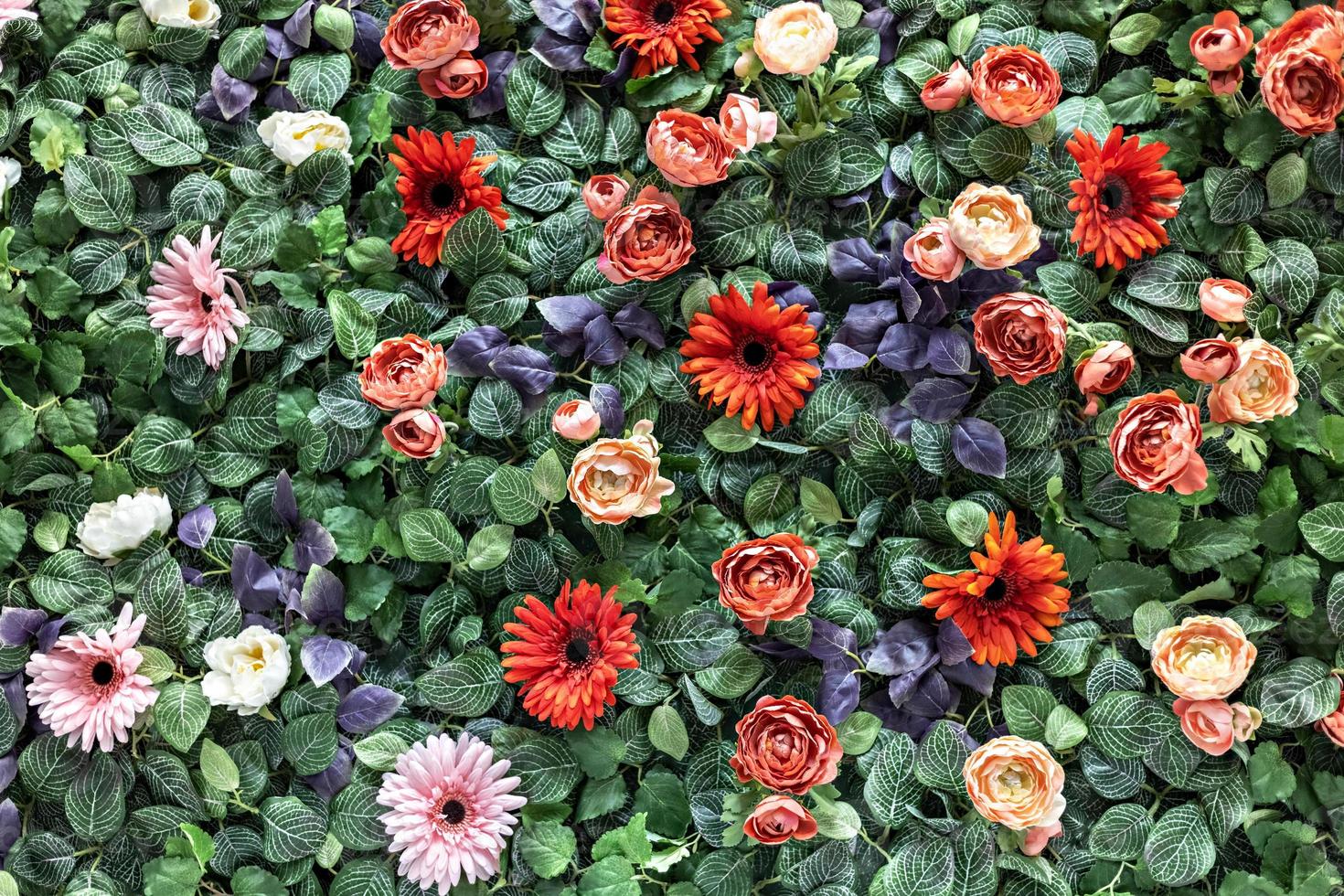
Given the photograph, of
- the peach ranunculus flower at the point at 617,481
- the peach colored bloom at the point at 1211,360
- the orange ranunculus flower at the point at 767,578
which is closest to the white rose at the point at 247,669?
the peach ranunculus flower at the point at 617,481

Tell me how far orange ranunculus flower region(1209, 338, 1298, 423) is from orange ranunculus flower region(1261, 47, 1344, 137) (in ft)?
0.81

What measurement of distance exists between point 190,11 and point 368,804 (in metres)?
0.99

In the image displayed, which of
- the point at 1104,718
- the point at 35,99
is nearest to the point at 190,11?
the point at 35,99

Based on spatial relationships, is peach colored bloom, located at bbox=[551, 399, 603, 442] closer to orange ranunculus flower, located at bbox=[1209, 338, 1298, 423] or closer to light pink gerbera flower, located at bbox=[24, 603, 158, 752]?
light pink gerbera flower, located at bbox=[24, 603, 158, 752]

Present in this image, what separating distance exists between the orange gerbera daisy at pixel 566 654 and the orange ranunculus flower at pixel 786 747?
0.50ft

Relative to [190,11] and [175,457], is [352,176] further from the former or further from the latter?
[175,457]

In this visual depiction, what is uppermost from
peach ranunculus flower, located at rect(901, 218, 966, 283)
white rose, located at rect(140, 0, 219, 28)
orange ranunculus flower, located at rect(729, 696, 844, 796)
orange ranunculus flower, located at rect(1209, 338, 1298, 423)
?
white rose, located at rect(140, 0, 219, 28)

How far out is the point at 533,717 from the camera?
1.23 meters

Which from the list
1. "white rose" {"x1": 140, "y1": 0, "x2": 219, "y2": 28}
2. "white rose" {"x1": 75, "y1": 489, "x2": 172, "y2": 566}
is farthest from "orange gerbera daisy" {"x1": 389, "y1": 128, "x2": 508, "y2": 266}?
"white rose" {"x1": 75, "y1": 489, "x2": 172, "y2": 566}

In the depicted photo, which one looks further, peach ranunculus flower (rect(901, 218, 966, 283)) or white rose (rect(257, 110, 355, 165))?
white rose (rect(257, 110, 355, 165))

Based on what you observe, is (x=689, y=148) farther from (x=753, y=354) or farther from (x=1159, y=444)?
(x=1159, y=444)

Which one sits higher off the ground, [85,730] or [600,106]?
[600,106]

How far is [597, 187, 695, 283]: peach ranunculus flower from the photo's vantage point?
3.78 ft

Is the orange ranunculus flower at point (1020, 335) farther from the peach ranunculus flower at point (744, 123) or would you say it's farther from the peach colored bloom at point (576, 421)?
the peach colored bloom at point (576, 421)
